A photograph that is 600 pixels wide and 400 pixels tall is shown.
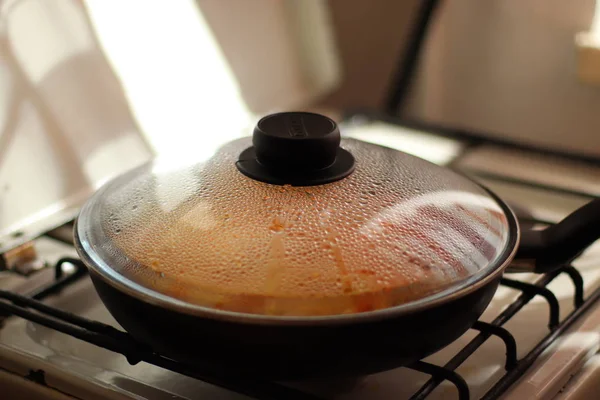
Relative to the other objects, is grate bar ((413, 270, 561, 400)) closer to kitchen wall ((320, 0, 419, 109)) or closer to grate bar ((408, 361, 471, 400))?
grate bar ((408, 361, 471, 400))

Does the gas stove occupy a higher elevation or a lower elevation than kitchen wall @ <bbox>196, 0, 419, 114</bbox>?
lower

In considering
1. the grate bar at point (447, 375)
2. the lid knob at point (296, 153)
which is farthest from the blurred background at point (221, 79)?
the grate bar at point (447, 375)

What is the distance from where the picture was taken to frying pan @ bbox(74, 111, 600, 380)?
43cm

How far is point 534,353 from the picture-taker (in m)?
0.57

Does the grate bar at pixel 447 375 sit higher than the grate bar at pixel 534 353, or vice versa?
the grate bar at pixel 447 375

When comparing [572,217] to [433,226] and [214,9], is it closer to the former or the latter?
[433,226]

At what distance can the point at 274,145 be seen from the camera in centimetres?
51

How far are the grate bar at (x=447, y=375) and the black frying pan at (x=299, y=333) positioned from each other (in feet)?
0.10

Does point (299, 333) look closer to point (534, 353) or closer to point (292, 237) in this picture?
point (292, 237)

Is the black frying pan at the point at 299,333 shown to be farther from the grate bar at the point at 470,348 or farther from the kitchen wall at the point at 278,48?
the kitchen wall at the point at 278,48

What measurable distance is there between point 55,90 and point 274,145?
37 cm

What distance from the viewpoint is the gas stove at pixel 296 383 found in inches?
20.8

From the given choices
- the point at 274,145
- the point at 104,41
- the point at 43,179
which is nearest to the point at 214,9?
the point at 104,41

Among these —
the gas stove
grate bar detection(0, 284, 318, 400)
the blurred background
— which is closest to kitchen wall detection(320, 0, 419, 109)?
the blurred background
